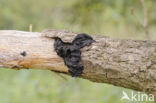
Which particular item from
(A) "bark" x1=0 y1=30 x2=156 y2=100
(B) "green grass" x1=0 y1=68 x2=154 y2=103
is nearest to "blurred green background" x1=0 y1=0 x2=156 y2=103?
(B) "green grass" x1=0 y1=68 x2=154 y2=103

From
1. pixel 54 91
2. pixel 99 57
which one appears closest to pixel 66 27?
pixel 54 91

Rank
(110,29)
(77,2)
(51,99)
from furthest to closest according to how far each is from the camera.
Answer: (77,2), (110,29), (51,99)

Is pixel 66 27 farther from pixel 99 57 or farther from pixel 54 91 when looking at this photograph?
pixel 99 57

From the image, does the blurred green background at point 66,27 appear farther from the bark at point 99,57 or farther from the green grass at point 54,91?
the bark at point 99,57

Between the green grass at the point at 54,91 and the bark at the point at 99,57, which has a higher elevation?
the bark at the point at 99,57

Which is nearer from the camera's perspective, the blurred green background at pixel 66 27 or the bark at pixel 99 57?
the bark at pixel 99 57

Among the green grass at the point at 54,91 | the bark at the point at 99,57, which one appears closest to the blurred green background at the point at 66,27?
the green grass at the point at 54,91

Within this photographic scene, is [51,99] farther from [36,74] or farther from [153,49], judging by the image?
[153,49]

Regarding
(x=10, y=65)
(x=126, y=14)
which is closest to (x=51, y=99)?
(x=10, y=65)
